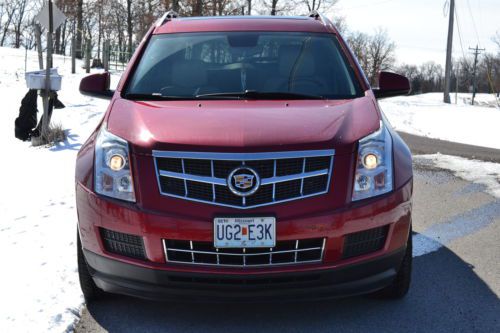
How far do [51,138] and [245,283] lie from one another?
8697 millimetres

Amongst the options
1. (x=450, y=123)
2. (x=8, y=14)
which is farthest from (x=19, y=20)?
(x=450, y=123)

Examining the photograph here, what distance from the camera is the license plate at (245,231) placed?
304 cm

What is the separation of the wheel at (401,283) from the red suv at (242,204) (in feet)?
0.56

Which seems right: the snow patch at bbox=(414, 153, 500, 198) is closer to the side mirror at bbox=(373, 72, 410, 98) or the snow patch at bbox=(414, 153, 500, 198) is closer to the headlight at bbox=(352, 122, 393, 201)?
the side mirror at bbox=(373, 72, 410, 98)

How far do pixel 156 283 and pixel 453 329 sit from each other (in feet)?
5.38

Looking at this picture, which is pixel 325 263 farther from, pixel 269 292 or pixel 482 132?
pixel 482 132

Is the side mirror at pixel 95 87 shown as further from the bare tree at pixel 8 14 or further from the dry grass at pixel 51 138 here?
the bare tree at pixel 8 14

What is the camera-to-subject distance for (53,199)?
261 inches

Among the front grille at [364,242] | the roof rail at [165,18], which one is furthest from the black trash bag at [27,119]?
the front grille at [364,242]

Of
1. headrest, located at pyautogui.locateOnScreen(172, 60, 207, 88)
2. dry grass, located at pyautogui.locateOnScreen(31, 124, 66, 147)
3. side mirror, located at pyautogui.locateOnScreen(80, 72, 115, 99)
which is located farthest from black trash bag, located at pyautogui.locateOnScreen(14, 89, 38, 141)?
headrest, located at pyautogui.locateOnScreen(172, 60, 207, 88)

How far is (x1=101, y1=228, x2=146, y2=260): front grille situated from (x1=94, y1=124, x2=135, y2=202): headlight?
0.66 feet

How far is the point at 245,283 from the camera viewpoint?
10.2 ft

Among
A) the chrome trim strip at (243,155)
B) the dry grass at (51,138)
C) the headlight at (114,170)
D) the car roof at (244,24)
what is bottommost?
the dry grass at (51,138)

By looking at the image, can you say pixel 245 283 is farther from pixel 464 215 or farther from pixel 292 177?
pixel 464 215
